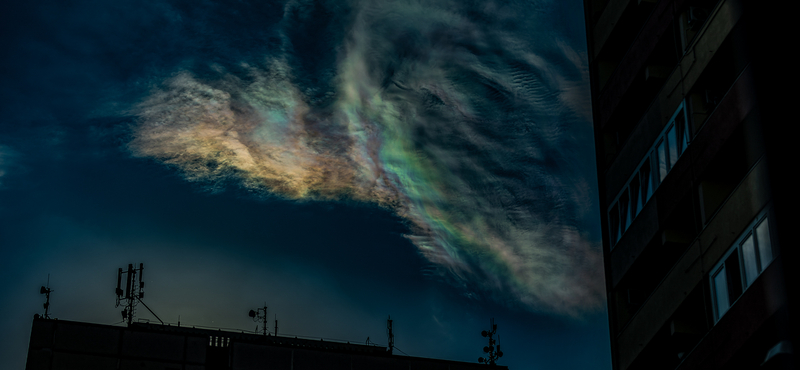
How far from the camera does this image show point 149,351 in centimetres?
4262

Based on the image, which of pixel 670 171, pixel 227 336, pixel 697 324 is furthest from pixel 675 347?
pixel 227 336

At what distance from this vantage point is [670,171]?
2358 centimetres

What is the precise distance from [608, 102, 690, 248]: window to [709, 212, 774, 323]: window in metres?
4.66

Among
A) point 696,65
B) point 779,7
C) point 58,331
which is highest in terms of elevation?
point 696,65

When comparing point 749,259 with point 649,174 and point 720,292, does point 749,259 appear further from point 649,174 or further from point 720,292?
point 649,174

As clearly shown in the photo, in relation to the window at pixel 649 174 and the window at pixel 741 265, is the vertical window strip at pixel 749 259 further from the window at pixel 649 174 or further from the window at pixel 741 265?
the window at pixel 649 174

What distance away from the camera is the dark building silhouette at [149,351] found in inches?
1652

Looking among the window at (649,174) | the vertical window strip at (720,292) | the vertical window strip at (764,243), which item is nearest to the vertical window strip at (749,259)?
the vertical window strip at (764,243)

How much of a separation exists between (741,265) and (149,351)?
36349 mm

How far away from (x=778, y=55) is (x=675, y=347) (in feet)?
72.3

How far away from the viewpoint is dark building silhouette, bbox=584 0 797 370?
18469 millimetres

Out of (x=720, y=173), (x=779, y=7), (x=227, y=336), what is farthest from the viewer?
(x=227, y=336)

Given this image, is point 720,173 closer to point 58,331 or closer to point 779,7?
point 779,7

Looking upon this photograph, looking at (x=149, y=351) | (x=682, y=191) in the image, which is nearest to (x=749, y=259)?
(x=682, y=191)
